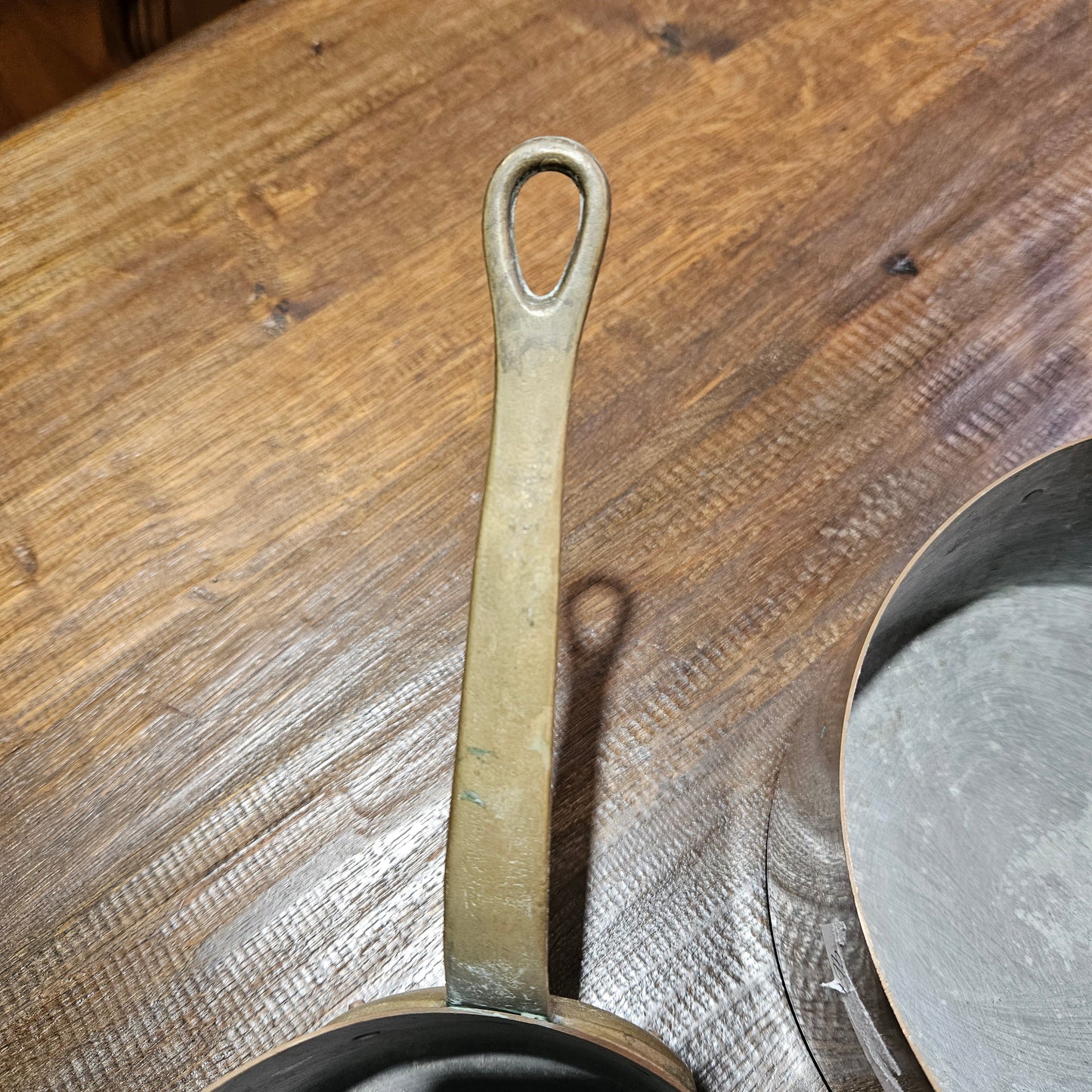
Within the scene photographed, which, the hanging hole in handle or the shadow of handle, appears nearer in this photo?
the shadow of handle

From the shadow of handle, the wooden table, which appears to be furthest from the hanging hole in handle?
the shadow of handle

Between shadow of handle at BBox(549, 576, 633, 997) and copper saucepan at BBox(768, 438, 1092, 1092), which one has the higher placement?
shadow of handle at BBox(549, 576, 633, 997)

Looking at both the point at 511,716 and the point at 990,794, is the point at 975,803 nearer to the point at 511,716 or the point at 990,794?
the point at 990,794

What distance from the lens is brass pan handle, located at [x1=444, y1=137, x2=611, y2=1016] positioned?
0.25 metres

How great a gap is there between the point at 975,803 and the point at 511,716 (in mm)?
279

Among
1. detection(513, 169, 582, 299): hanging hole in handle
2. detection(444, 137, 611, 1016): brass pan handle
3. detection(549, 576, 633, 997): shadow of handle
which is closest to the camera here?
detection(444, 137, 611, 1016): brass pan handle

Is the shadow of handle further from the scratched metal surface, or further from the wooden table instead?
the scratched metal surface

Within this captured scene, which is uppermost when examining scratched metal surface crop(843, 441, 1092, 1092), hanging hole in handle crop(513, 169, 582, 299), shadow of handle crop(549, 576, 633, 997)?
hanging hole in handle crop(513, 169, 582, 299)

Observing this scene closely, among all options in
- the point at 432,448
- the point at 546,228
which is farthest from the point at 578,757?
the point at 546,228

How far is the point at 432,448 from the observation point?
0.45 metres

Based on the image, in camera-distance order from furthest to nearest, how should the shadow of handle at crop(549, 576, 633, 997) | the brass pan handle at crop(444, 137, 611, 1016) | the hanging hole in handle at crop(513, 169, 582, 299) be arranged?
the hanging hole in handle at crop(513, 169, 582, 299), the shadow of handle at crop(549, 576, 633, 997), the brass pan handle at crop(444, 137, 611, 1016)

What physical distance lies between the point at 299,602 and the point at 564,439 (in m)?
0.20

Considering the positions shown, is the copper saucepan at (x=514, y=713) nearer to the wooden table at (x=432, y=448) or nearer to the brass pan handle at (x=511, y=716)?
the brass pan handle at (x=511, y=716)

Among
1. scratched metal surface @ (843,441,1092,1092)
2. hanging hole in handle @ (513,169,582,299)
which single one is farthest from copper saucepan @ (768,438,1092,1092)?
hanging hole in handle @ (513,169,582,299)
